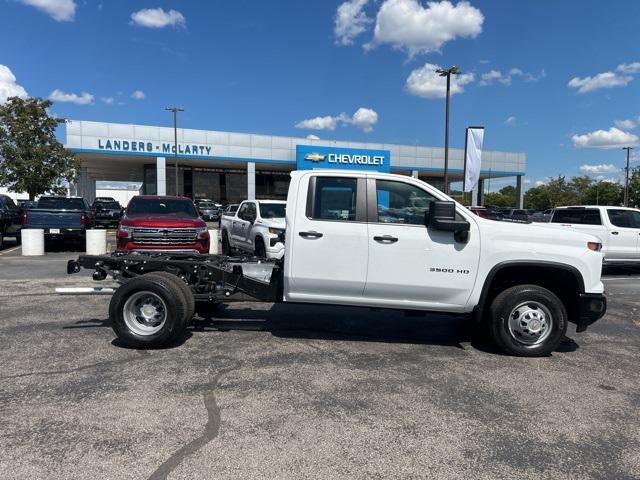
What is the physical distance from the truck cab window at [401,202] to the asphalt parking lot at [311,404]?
1.53 metres

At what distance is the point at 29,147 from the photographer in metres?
29.8

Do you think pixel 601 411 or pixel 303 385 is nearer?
pixel 601 411

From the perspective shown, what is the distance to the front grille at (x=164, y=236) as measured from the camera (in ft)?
32.4

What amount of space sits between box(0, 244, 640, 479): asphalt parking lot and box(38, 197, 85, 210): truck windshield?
1123 centimetres

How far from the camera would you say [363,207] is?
5.42 metres

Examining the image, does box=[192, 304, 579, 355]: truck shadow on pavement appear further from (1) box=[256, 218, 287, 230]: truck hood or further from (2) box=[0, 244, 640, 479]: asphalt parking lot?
(1) box=[256, 218, 287, 230]: truck hood

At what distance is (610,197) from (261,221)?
3239 inches

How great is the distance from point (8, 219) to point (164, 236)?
9.82 metres

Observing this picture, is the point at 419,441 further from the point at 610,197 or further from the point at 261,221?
the point at 610,197

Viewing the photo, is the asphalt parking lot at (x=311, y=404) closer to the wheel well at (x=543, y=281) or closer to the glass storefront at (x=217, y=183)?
the wheel well at (x=543, y=281)

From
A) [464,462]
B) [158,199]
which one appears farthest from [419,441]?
[158,199]

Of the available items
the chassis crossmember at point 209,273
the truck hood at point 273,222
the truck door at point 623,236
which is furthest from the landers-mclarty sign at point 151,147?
the chassis crossmember at point 209,273

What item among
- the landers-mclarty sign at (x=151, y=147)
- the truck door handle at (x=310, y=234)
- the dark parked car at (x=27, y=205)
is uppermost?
the landers-mclarty sign at (x=151, y=147)

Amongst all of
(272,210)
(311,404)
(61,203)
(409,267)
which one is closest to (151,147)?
(61,203)
